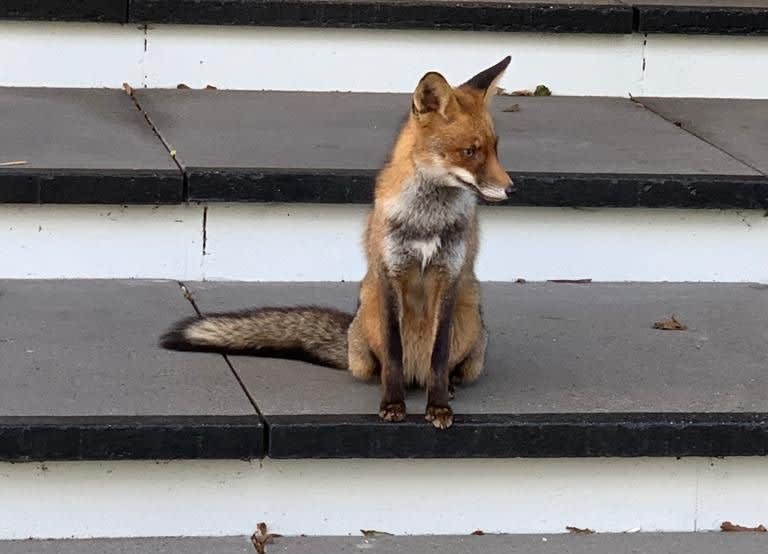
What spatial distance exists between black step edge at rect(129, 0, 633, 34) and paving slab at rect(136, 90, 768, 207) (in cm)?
26

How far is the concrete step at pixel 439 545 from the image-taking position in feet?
11.0

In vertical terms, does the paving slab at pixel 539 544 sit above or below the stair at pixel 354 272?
below

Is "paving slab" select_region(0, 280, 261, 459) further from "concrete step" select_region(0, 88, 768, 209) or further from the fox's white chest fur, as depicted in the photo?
the fox's white chest fur

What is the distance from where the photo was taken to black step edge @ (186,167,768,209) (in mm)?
4285

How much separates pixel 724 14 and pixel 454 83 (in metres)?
0.98

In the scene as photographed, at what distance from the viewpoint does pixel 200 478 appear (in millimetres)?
3426

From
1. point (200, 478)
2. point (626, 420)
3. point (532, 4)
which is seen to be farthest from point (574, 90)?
point (200, 478)

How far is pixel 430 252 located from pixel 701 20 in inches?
96.3

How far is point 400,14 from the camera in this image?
5.39 m

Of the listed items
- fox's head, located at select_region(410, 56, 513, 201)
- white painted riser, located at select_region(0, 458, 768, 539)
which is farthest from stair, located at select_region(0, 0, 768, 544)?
fox's head, located at select_region(410, 56, 513, 201)

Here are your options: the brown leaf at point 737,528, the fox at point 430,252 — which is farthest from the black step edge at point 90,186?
the brown leaf at point 737,528

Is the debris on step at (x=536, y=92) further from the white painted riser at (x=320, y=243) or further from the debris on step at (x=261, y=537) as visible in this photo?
the debris on step at (x=261, y=537)

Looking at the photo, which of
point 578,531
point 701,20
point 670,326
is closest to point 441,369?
point 578,531

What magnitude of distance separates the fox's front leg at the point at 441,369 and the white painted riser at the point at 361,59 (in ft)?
6.92
